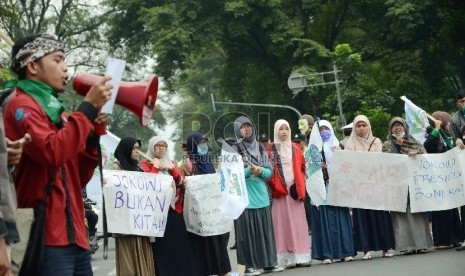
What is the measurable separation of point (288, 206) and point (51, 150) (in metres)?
8.01

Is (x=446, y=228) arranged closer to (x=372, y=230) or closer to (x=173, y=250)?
(x=372, y=230)

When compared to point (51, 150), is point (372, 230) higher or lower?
lower

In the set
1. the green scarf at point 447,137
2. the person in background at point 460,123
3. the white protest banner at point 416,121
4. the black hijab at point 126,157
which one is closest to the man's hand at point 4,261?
the black hijab at point 126,157

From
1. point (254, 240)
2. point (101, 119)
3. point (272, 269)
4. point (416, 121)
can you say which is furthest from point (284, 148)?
point (101, 119)

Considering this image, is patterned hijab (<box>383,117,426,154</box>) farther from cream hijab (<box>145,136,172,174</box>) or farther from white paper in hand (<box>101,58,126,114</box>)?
white paper in hand (<box>101,58,126,114</box>)

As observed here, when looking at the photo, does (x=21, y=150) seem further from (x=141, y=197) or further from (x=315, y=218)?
(x=315, y=218)

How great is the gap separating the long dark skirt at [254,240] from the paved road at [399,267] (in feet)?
0.95

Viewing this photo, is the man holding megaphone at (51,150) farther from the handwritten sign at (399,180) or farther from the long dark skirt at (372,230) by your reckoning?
the handwritten sign at (399,180)

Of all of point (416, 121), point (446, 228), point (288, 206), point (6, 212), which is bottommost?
A: point (446, 228)

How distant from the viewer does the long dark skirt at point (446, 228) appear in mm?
12609

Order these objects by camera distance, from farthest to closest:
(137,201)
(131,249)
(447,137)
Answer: (447,137) < (137,201) < (131,249)

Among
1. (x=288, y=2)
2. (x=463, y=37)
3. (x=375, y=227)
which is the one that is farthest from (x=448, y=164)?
(x=288, y=2)

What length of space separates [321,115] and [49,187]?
33971mm

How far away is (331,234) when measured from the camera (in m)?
12.1
